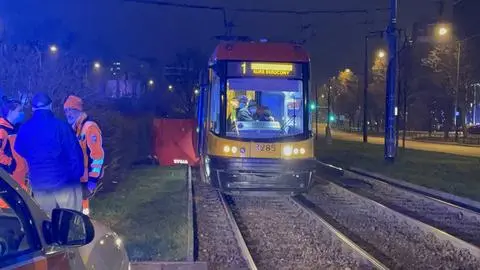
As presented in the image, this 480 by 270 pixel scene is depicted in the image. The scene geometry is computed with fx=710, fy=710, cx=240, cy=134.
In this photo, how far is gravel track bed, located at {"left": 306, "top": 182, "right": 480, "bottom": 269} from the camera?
9.99 m

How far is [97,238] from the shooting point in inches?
180

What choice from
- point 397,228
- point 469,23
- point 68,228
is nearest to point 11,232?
point 68,228

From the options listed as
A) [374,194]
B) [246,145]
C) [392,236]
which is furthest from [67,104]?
[374,194]

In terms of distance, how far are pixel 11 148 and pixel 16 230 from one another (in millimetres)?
3789

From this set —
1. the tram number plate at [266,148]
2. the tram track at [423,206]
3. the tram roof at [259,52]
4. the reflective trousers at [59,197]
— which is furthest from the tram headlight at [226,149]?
the reflective trousers at [59,197]

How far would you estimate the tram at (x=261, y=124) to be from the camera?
16.0 metres

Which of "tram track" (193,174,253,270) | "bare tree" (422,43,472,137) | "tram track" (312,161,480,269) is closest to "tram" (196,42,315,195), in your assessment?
"tram track" (193,174,253,270)

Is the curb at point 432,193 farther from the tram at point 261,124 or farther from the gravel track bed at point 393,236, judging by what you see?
the tram at point 261,124

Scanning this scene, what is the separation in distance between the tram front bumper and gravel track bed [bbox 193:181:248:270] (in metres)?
0.73

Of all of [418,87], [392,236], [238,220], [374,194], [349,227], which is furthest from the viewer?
[418,87]

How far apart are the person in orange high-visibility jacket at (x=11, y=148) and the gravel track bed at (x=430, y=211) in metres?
7.50

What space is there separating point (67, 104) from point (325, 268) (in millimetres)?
4104

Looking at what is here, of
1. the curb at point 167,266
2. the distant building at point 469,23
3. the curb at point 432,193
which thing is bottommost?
the curb at point 432,193

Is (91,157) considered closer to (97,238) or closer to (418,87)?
(97,238)
